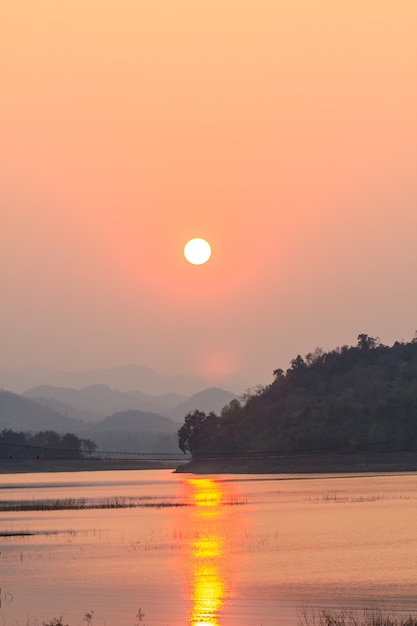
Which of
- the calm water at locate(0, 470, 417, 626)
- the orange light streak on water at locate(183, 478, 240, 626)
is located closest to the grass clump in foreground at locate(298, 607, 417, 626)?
the calm water at locate(0, 470, 417, 626)

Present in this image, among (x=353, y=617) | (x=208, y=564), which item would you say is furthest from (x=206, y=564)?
(x=353, y=617)

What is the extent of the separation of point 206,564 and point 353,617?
59.5 feet

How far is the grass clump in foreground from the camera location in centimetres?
3259

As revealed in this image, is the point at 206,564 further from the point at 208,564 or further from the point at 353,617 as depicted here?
the point at 353,617

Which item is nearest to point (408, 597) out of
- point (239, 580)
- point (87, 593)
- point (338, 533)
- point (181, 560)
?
point (239, 580)

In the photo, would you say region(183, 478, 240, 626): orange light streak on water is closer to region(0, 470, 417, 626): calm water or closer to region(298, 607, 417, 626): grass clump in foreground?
region(0, 470, 417, 626): calm water

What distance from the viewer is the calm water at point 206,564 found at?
38.4m

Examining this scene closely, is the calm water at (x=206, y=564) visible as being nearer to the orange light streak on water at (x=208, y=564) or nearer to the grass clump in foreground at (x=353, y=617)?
the orange light streak on water at (x=208, y=564)

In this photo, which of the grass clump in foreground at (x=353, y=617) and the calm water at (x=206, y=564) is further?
the calm water at (x=206, y=564)

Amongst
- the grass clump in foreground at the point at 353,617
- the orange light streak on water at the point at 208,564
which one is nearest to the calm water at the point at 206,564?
the orange light streak on water at the point at 208,564

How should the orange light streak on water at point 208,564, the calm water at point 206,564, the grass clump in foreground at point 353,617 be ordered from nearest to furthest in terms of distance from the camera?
the grass clump in foreground at point 353,617
the orange light streak on water at point 208,564
the calm water at point 206,564

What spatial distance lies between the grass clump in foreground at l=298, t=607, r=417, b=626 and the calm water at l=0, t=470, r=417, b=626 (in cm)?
62

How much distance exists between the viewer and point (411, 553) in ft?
173

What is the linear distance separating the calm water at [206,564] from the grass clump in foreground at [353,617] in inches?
24.3
